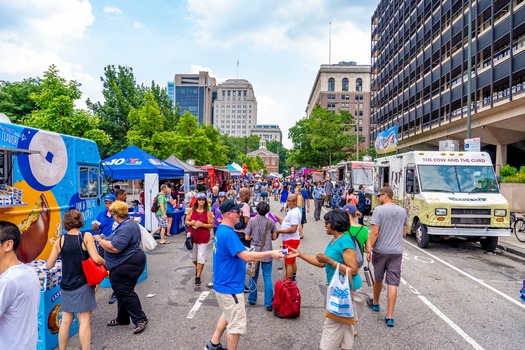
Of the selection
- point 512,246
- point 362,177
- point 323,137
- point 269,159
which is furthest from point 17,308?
point 269,159

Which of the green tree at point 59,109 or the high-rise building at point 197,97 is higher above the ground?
the high-rise building at point 197,97

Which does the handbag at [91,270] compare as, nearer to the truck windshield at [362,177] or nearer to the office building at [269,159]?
the truck windshield at [362,177]

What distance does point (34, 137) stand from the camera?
5828 mm

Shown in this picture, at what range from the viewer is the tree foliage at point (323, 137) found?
47312 millimetres

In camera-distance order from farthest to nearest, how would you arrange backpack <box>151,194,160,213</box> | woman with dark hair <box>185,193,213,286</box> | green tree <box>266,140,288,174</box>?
green tree <box>266,140,288,174</box> < backpack <box>151,194,160,213</box> < woman with dark hair <box>185,193,213,286</box>

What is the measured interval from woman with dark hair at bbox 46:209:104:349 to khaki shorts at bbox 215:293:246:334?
1.48 metres

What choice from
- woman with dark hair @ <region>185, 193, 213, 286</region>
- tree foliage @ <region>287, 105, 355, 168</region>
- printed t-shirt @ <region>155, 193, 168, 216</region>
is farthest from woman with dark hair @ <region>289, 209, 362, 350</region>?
tree foliage @ <region>287, 105, 355, 168</region>

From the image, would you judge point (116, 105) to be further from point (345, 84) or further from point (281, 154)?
point (281, 154)

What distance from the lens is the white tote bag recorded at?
11.0 ft

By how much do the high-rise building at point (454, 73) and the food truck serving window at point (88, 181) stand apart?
49.7ft

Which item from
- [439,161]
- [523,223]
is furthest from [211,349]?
[523,223]

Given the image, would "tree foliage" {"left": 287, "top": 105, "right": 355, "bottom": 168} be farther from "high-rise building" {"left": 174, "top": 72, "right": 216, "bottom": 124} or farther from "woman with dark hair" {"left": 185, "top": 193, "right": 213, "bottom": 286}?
"high-rise building" {"left": 174, "top": 72, "right": 216, "bottom": 124}

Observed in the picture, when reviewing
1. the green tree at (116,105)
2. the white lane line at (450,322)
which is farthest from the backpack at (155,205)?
the green tree at (116,105)

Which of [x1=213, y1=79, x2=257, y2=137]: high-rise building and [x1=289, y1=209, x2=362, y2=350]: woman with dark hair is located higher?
[x1=213, y1=79, x2=257, y2=137]: high-rise building
